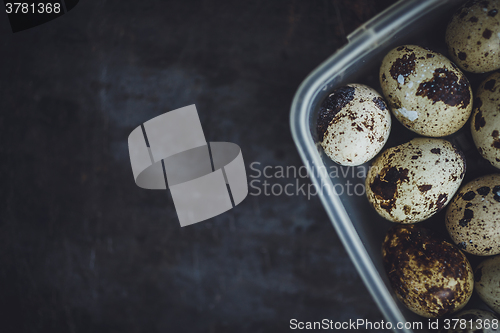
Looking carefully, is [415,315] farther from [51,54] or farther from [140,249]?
[51,54]

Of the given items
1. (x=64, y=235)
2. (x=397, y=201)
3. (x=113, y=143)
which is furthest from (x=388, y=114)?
(x=64, y=235)

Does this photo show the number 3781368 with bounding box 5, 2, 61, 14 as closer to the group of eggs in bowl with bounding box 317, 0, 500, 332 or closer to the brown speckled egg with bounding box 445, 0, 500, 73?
the group of eggs in bowl with bounding box 317, 0, 500, 332

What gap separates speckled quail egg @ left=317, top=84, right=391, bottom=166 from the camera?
1.32ft

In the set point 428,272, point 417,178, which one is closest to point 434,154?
point 417,178

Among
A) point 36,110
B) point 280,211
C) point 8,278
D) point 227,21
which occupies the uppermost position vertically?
point 227,21

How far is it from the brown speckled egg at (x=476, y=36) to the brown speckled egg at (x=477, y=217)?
17 cm

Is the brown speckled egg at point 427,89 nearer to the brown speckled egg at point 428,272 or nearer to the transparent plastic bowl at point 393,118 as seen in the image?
the transparent plastic bowl at point 393,118

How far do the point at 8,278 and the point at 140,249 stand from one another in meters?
0.30

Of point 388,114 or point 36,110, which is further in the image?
point 36,110

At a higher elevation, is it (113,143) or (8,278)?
(113,143)

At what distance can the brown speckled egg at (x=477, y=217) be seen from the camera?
40 cm


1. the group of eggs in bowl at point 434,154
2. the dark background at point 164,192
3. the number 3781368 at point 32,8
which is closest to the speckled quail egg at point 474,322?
the group of eggs in bowl at point 434,154

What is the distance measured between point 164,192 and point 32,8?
0.46 metres

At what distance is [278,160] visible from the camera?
0.52m
